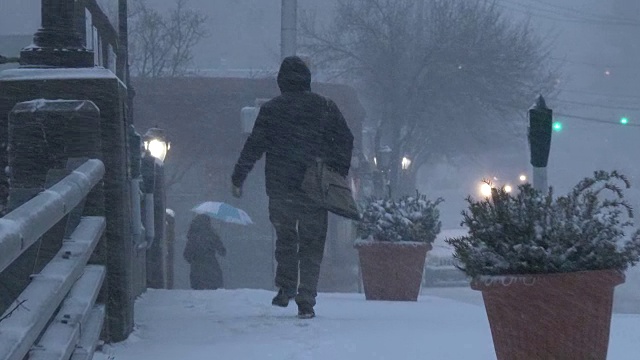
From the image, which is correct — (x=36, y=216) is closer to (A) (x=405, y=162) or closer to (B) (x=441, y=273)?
(B) (x=441, y=273)

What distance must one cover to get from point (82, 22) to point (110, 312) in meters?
1.95

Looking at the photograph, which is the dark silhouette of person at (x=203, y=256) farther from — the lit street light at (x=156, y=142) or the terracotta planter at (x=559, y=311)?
the terracotta planter at (x=559, y=311)

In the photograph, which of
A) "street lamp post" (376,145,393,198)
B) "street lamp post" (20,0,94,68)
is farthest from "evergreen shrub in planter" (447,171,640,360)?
"street lamp post" (376,145,393,198)

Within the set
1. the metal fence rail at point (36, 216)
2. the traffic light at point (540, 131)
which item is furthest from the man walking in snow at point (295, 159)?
the metal fence rail at point (36, 216)

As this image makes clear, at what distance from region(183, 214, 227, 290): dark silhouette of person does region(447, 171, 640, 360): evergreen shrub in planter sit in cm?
1190

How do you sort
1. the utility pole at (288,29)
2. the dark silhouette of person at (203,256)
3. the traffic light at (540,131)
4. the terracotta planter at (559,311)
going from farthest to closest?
A: 1. the dark silhouette of person at (203,256)
2. the utility pole at (288,29)
3. the traffic light at (540,131)
4. the terracotta planter at (559,311)

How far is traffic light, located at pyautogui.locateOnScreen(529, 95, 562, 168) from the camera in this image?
8312 mm

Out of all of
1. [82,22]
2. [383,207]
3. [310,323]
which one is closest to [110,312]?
[310,323]

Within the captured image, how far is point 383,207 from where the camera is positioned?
31.1 ft

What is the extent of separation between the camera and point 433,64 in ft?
109

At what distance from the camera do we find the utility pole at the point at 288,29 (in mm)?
14867

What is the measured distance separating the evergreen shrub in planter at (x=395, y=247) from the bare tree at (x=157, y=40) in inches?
997

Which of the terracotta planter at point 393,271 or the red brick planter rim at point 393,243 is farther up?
the red brick planter rim at point 393,243

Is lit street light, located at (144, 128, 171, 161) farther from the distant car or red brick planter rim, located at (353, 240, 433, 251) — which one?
the distant car
